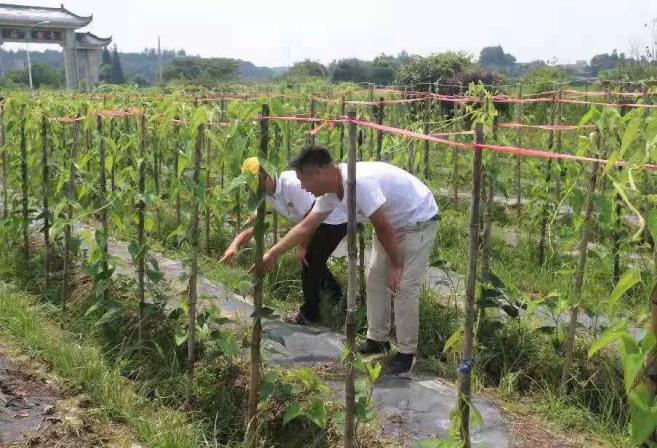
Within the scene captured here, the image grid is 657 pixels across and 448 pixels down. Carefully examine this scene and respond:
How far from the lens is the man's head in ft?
10.0

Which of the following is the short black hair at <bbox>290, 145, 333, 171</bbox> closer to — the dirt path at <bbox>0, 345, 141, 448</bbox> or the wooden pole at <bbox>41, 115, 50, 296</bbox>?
the dirt path at <bbox>0, 345, 141, 448</bbox>

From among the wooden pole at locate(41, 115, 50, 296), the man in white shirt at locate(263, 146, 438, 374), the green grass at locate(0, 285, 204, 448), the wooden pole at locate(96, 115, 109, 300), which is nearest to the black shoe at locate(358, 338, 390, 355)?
the man in white shirt at locate(263, 146, 438, 374)

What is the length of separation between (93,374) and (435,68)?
16408 millimetres

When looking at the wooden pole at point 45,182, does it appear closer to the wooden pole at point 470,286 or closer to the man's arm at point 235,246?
the man's arm at point 235,246

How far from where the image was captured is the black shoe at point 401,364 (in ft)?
11.3

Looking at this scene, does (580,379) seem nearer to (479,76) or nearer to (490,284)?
(490,284)

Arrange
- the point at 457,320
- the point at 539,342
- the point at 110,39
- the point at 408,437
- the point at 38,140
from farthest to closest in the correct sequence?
the point at 110,39 < the point at 38,140 < the point at 457,320 < the point at 539,342 < the point at 408,437

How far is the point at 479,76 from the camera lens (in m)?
16.3

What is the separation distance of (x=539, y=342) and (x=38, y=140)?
3933 millimetres

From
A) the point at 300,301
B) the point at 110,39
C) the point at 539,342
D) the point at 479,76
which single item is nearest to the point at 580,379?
the point at 539,342

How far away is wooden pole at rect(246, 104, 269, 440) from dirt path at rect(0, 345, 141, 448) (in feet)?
1.80

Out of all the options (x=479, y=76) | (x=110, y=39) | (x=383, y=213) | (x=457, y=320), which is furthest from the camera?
(x=110, y=39)

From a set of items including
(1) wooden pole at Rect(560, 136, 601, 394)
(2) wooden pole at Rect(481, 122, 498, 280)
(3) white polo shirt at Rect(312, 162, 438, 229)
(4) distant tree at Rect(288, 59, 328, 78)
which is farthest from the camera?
(4) distant tree at Rect(288, 59, 328, 78)

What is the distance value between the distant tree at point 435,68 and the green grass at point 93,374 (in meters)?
15.2
